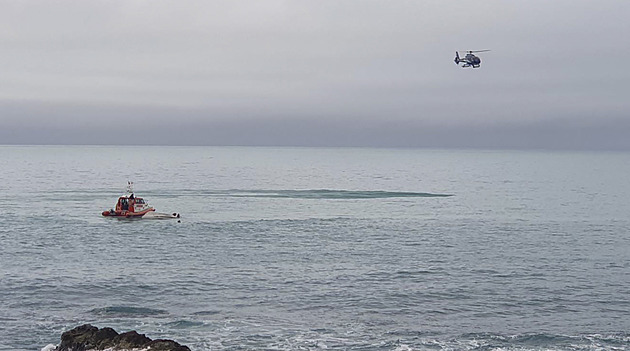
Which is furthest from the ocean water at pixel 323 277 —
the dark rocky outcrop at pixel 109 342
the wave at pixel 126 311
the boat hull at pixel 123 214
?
the dark rocky outcrop at pixel 109 342

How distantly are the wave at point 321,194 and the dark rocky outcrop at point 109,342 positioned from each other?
87155 millimetres

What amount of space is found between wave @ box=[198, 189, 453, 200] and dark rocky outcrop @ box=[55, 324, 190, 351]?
87.2 m

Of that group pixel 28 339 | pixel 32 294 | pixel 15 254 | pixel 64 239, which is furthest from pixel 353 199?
pixel 28 339

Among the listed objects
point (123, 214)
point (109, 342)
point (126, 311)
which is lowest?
point (126, 311)

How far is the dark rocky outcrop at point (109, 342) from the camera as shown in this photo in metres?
Answer: 26.4

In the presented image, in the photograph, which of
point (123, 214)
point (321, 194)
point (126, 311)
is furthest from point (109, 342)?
point (321, 194)

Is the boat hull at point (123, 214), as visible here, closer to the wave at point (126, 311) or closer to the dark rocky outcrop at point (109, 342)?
the wave at point (126, 311)

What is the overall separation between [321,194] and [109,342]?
96809 millimetres

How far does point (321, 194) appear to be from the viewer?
405 ft

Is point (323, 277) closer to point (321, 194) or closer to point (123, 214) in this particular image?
point (123, 214)

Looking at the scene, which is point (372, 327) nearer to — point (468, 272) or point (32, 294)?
point (468, 272)

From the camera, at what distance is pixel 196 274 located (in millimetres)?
50156

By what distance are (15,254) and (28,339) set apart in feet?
81.8

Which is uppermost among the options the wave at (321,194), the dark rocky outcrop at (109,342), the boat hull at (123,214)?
the wave at (321,194)
